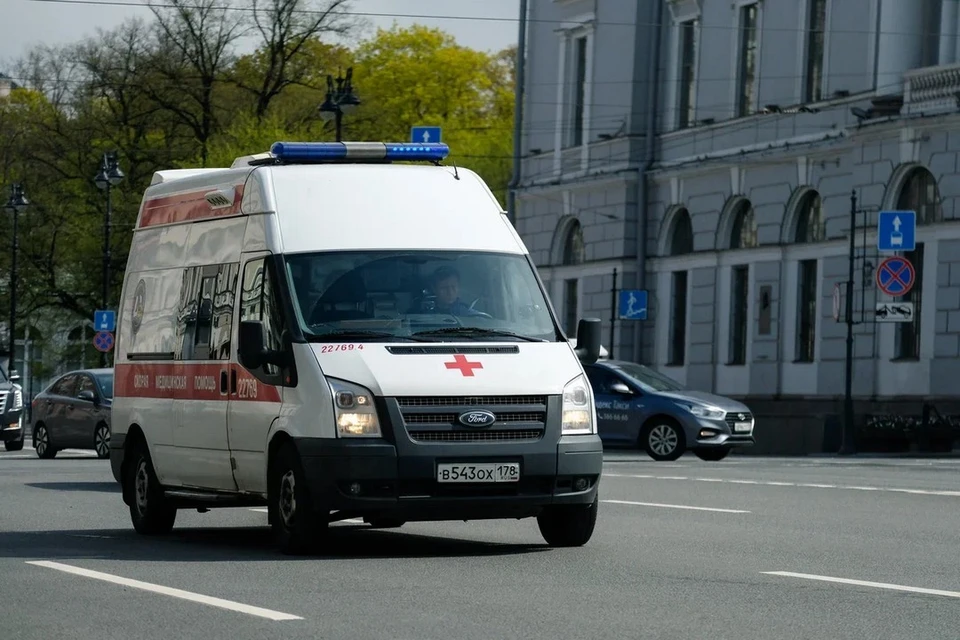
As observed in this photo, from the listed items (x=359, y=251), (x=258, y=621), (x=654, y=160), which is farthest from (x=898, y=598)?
(x=654, y=160)

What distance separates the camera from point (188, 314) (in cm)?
1535

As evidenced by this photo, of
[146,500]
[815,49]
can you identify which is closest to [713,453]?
[815,49]

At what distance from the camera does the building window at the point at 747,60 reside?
154 ft

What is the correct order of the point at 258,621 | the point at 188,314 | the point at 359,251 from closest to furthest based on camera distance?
the point at 258,621 < the point at 359,251 < the point at 188,314

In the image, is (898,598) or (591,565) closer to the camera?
(898,598)

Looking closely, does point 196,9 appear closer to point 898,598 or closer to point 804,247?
point 804,247

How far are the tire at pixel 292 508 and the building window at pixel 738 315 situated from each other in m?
33.8

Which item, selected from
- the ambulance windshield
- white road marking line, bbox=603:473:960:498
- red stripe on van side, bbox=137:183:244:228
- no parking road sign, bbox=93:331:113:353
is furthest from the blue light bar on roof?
no parking road sign, bbox=93:331:113:353

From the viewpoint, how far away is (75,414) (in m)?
33.0

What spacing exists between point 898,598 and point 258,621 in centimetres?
333

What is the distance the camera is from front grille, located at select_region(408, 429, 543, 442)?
1303 cm

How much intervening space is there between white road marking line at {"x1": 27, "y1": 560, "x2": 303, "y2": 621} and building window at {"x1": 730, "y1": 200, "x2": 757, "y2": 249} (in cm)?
3482

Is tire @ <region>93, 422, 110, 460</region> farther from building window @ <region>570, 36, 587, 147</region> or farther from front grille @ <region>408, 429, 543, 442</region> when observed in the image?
building window @ <region>570, 36, 587, 147</region>

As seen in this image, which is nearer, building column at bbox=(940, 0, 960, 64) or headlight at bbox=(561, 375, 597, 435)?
headlight at bbox=(561, 375, 597, 435)
